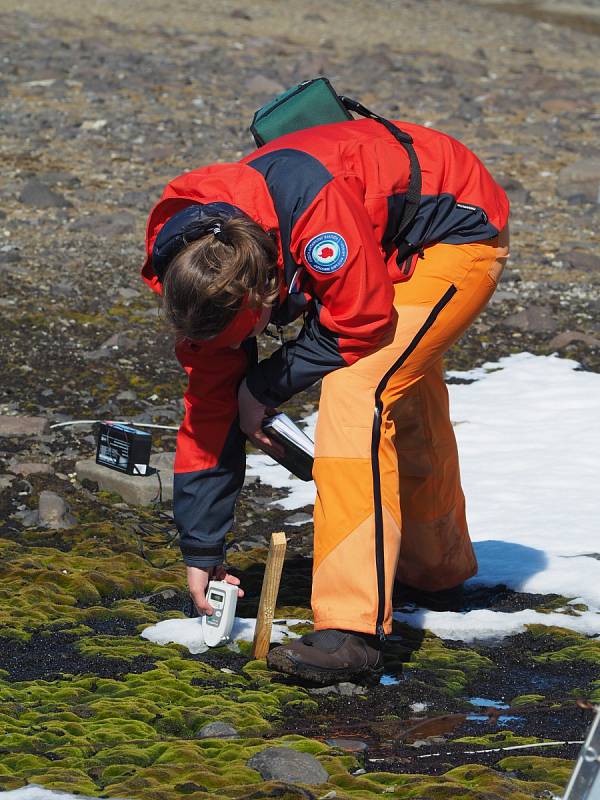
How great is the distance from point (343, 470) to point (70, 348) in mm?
4494

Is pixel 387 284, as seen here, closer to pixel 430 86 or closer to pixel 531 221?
pixel 531 221

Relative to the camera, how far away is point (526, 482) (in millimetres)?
6594

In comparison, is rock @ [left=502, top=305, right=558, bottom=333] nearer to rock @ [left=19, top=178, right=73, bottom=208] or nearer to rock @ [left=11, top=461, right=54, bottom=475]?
rock @ [left=11, top=461, right=54, bottom=475]

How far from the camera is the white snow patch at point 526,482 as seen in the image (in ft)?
17.0

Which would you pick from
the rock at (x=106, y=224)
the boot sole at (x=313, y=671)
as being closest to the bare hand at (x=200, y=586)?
the boot sole at (x=313, y=671)

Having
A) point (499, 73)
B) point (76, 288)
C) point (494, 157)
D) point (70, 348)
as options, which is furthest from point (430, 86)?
point (70, 348)

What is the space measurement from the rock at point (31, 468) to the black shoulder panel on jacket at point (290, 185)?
9.47ft

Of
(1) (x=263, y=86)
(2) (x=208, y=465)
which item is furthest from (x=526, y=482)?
(1) (x=263, y=86)

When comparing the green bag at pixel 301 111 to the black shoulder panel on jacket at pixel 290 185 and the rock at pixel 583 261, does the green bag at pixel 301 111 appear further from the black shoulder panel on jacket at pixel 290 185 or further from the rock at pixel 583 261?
the rock at pixel 583 261

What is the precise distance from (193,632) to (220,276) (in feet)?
4.77

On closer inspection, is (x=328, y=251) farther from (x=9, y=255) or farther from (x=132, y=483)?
(x=9, y=255)

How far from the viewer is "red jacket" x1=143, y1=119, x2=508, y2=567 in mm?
3822

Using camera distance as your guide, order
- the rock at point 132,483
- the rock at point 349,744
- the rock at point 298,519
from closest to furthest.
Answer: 1. the rock at point 349,744
2. the rock at point 298,519
3. the rock at point 132,483

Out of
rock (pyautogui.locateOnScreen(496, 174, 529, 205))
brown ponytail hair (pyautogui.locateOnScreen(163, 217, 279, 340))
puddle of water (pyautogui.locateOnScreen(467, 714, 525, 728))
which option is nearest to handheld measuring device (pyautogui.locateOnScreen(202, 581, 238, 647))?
puddle of water (pyautogui.locateOnScreen(467, 714, 525, 728))
